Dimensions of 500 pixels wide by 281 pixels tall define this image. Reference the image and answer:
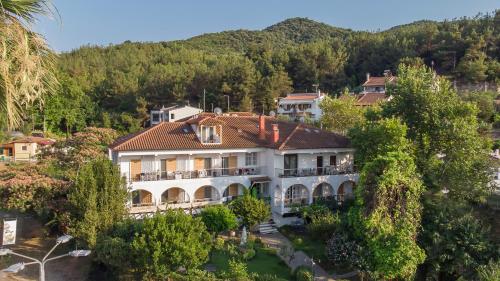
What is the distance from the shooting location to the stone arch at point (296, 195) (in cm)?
3102

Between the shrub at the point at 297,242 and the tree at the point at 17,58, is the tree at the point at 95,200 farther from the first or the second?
the tree at the point at 17,58

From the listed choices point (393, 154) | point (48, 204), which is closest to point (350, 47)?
point (393, 154)

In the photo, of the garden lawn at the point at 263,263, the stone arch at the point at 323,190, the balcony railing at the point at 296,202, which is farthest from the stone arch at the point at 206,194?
the stone arch at the point at 323,190

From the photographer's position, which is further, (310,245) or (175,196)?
(175,196)

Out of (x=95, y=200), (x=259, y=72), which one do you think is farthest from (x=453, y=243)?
(x=259, y=72)

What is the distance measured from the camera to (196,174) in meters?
30.5

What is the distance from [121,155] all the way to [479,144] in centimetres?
2335

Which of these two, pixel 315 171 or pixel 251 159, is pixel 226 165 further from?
pixel 315 171

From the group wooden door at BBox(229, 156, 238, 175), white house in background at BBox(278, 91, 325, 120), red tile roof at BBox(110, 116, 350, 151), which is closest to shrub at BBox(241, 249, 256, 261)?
red tile roof at BBox(110, 116, 350, 151)

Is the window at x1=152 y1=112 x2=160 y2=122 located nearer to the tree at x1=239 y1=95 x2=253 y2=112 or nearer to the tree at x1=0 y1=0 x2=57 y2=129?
the tree at x1=239 y1=95 x2=253 y2=112

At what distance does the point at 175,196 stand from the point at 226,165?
441cm

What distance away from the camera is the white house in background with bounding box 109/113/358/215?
96.7 ft

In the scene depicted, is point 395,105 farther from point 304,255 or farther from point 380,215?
point 304,255

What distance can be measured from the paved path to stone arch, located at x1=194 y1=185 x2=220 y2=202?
5183 mm
